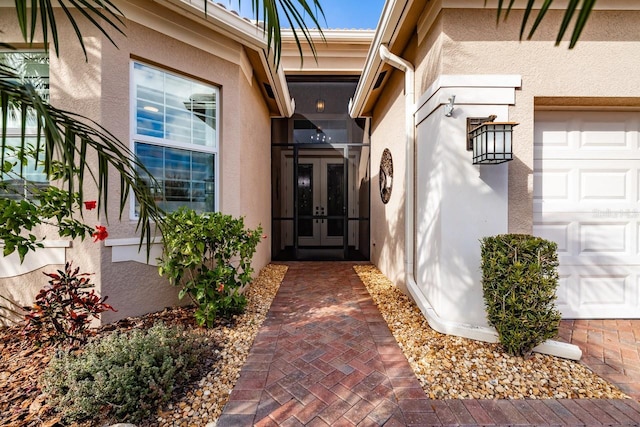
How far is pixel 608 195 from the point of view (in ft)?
11.4

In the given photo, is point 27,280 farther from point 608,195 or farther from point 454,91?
point 608,195

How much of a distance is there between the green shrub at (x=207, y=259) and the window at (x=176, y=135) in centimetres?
55

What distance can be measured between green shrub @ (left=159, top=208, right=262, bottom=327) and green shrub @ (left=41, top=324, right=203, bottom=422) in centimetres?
76

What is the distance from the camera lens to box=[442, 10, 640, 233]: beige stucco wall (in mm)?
3160

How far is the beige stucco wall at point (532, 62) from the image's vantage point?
3.16 m

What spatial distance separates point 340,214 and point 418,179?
14.0 ft

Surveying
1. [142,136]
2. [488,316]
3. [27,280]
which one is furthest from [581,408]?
[27,280]

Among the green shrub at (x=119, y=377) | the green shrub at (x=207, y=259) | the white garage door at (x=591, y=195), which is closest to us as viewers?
the green shrub at (x=119, y=377)

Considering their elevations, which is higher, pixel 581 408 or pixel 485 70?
pixel 485 70

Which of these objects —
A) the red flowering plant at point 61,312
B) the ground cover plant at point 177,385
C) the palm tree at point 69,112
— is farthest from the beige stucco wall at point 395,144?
the red flowering plant at point 61,312

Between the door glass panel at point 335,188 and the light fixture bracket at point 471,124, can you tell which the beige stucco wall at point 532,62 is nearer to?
the light fixture bracket at point 471,124

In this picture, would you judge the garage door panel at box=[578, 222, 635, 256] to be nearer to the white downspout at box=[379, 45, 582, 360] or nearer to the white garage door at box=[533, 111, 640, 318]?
the white garage door at box=[533, 111, 640, 318]

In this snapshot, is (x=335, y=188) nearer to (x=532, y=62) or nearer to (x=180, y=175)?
(x=180, y=175)

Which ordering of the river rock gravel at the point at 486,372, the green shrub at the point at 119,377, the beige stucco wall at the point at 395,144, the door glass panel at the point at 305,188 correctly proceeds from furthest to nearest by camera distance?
the door glass panel at the point at 305,188, the beige stucco wall at the point at 395,144, the river rock gravel at the point at 486,372, the green shrub at the point at 119,377
